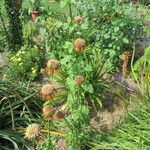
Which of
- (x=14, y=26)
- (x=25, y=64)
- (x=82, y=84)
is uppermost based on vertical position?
(x=14, y=26)

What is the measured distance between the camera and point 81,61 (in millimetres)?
5762

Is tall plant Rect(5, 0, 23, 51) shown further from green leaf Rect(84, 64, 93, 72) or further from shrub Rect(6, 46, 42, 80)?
green leaf Rect(84, 64, 93, 72)

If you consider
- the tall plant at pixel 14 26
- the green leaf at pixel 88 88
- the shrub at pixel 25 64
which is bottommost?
the shrub at pixel 25 64

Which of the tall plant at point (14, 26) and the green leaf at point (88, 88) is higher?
the tall plant at point (14, 26)

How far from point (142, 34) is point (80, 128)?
2683 mm

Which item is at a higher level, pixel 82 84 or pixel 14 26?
pixel 14 26

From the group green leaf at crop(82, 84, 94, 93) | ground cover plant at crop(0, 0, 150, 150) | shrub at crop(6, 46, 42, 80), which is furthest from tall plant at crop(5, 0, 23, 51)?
green leaf at crop(82, 84, 94, 93)

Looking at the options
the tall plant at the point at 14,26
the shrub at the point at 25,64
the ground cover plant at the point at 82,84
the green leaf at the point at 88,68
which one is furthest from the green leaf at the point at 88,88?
the tall plant at the point at 14,26

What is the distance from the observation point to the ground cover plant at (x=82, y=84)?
493 centimetres

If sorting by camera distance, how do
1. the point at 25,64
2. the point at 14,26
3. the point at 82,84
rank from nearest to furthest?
the point at 82,84
the point at 25,64
the point at 14,26

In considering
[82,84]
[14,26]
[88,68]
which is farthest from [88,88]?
[14,26]

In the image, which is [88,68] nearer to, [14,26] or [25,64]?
[25,64]

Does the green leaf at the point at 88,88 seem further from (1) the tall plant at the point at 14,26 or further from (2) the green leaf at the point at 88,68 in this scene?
(1) the tall plant at the point at 14,26

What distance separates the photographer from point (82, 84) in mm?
5688
